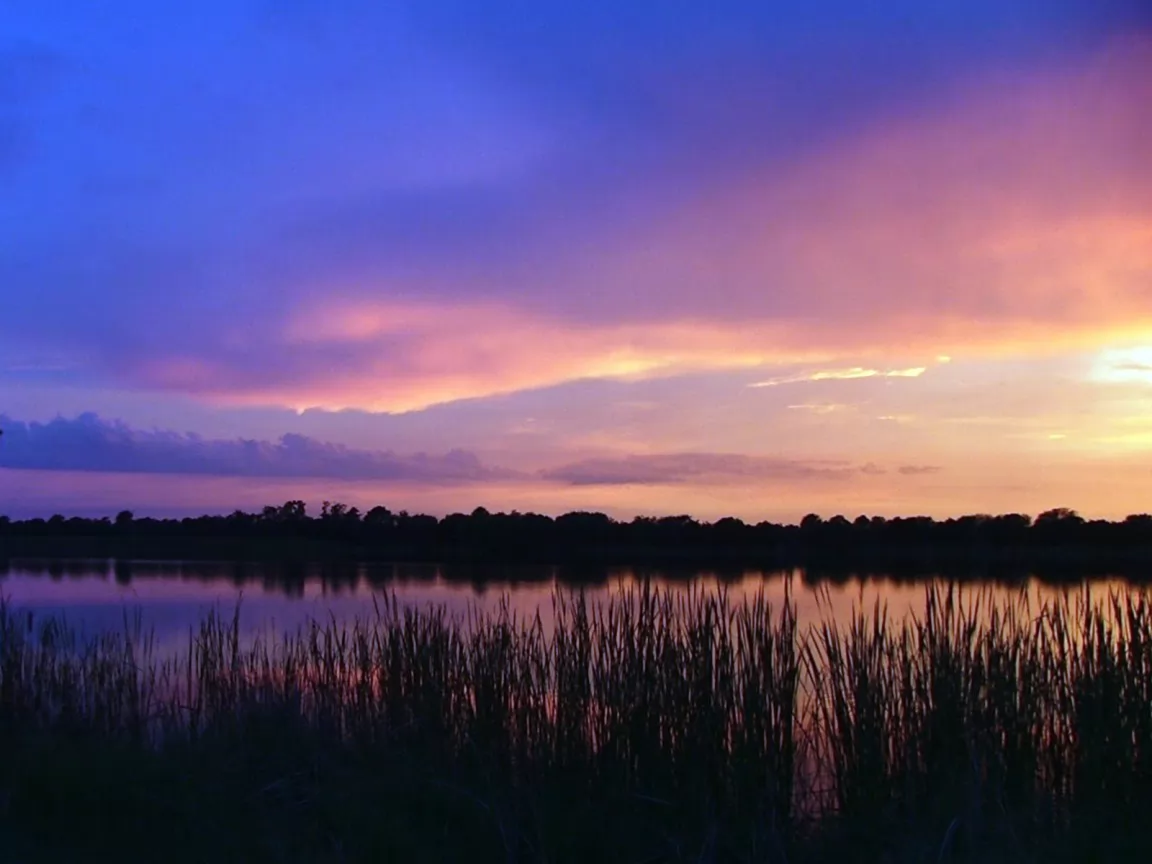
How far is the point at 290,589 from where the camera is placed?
25.4 m

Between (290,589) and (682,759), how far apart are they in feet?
67.3

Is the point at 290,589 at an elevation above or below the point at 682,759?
below

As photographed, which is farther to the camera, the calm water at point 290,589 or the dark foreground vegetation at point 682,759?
the calm water at point 290,589

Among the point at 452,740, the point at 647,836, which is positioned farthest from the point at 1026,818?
the point at 452,740

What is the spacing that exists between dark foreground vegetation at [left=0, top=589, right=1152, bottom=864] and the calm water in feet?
8.62

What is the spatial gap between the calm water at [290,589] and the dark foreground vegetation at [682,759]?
2.63m

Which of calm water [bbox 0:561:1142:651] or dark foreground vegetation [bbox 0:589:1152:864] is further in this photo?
calm water [bbox 0:561:1142:651]

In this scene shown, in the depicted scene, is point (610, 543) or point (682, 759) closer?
point (682, 759)

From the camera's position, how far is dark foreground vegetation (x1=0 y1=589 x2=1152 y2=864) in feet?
18.8

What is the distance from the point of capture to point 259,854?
17.7 ft

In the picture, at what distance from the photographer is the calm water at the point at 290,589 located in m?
16.3

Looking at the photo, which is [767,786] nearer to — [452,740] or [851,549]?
[452,740]

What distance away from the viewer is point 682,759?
21.6 ft

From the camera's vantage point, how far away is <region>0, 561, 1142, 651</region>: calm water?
16.3 metres
